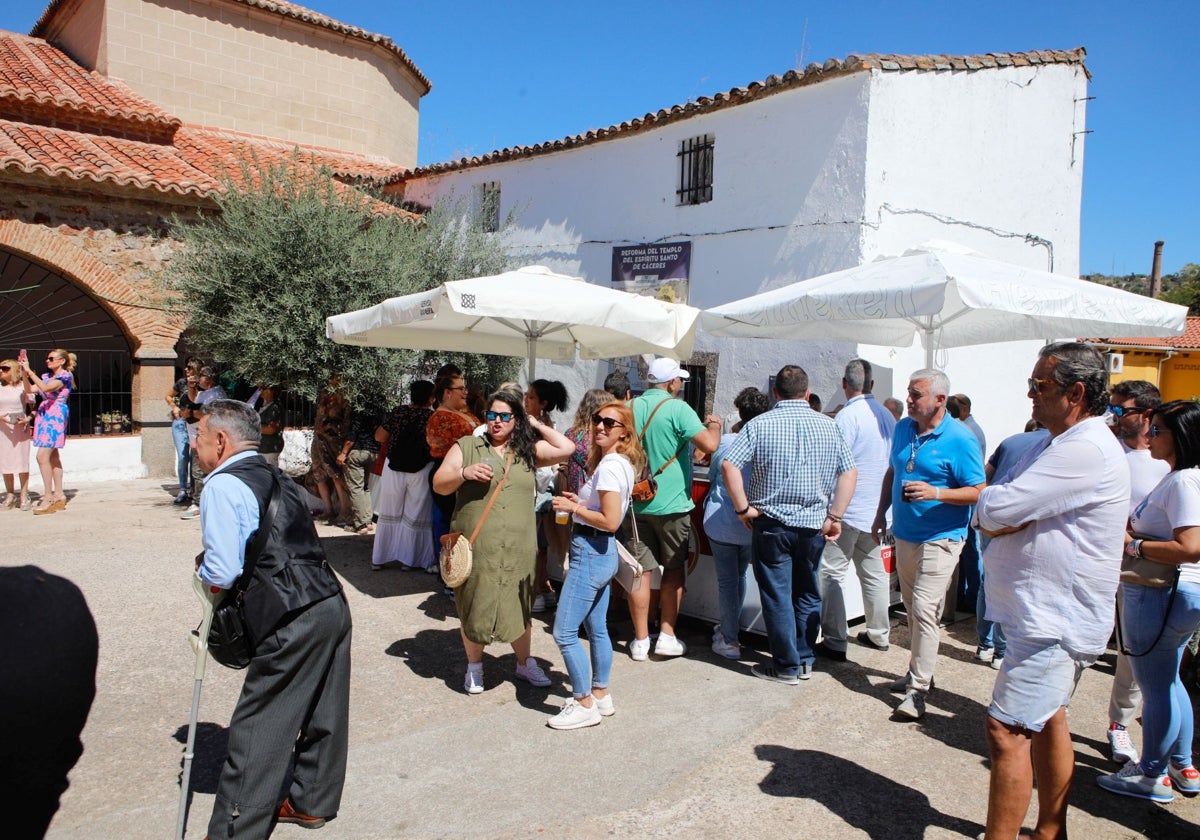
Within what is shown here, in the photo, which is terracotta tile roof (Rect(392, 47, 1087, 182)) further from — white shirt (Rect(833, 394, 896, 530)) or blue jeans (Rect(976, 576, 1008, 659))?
blue jeans (Rect(976, 576, 1008, 659))

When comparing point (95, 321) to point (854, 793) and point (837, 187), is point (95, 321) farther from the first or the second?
point (854, 793)

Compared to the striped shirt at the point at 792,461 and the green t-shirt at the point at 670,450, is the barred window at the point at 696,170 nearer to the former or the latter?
the green t-shirt at the point at 670,450

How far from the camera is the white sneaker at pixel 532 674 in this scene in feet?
15.5

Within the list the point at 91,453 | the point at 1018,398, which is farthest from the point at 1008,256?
the point at 91,453

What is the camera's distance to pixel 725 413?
1123cm

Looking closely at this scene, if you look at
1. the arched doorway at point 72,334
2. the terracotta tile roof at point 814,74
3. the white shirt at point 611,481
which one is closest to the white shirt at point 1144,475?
the white shirt at point 611,481

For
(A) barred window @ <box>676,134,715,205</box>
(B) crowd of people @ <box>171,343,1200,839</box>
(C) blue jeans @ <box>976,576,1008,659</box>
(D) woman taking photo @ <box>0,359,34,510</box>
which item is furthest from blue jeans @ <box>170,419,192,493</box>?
(C) blue jeans @ <box>976,576,1008,659</box>

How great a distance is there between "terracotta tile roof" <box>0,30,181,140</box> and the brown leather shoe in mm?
12927

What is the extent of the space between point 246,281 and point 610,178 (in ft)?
19.9

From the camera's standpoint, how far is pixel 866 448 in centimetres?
547

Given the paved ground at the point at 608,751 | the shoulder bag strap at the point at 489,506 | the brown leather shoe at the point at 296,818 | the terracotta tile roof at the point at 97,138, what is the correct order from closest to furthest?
1. the brown leather shoe at the point at 296,818
2. the paved ground at the point at 608,751
3. the shoulder bag strap at the point at 489,506
4. the terracotta tile roof at the point at 97,138

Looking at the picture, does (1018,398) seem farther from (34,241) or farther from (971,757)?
(34,241)

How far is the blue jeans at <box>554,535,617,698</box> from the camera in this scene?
161 inches

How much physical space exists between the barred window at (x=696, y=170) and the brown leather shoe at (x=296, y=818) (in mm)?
9936
